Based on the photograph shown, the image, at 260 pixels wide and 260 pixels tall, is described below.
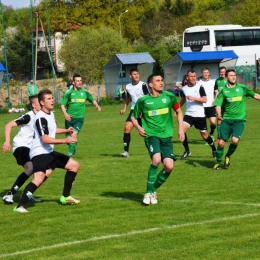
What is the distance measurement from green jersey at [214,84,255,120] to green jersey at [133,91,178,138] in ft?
11.3

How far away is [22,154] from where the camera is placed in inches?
414

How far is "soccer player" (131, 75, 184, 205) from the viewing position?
980cm

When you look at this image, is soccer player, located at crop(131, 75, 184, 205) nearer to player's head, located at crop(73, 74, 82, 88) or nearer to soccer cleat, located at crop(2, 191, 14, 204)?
soccer cleat, located at crop(2, 191, 14, 204)

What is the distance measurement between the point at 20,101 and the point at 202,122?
35.4 m

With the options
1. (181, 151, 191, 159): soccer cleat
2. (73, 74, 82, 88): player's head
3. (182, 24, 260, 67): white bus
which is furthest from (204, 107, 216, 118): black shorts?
(182, 24, 260, 67): white bus

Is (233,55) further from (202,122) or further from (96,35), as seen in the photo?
(202,122)

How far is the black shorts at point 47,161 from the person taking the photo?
9.66 meters

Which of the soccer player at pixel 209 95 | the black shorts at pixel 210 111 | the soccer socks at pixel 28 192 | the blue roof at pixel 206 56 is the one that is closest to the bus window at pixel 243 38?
the blue roof at pixel 206 56

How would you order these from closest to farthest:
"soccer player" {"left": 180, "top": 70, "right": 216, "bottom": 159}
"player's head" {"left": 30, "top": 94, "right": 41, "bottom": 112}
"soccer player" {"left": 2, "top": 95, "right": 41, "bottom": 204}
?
"soccer player" {"left": 2, "top": 95, "right": 41, "bottom": 204}
"player's head" {"left": 30, "top": 94, "right": 41, "bottom": 112}
"soccer player" {"left": 180, "top": 70, "right": 216, "bottom": 159}

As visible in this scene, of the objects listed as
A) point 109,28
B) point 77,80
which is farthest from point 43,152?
point 109,28

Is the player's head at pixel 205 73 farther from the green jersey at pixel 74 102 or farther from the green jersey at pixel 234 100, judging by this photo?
the green jersey at pixel 234 100

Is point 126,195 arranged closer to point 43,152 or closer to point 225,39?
point 43,152

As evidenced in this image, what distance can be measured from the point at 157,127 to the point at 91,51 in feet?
191

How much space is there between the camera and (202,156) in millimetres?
15875
